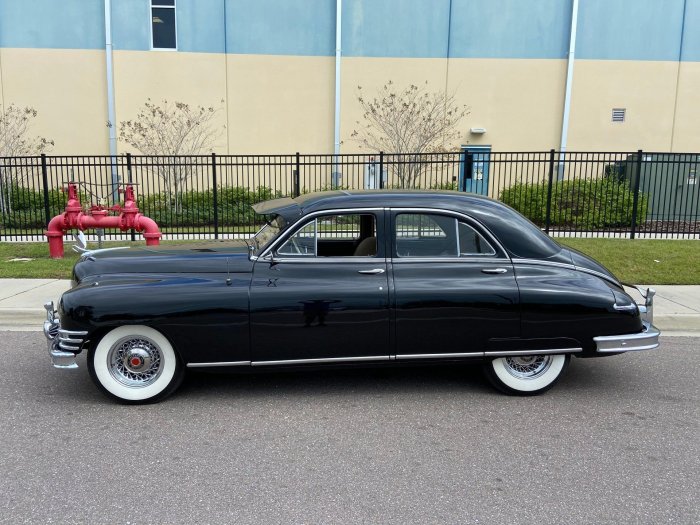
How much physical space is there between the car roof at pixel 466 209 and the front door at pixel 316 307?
0.95ft

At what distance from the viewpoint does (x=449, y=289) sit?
4.60 metres

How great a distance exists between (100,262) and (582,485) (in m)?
3.94

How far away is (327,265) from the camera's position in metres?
4.65

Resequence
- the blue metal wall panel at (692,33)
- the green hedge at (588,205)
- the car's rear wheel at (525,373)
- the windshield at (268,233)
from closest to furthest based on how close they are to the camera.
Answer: the windshield at (268,233)
the car's rear wheel at (525,373)
the green hedge at (588,205)
the blue metal wall panel at (692,33)

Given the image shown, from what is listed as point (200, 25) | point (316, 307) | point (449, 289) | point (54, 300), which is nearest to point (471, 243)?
point (449, 289)

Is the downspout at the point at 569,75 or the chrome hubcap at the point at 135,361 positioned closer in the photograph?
the chrome hubcap at the point at 135,361

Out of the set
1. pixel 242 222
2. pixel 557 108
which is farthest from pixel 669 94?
pixel 242 222

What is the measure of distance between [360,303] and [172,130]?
15651 mm

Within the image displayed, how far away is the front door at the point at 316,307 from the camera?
4488 mm

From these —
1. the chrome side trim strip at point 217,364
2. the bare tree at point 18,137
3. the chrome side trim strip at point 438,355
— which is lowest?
the chrome side trim strip at point 217,364

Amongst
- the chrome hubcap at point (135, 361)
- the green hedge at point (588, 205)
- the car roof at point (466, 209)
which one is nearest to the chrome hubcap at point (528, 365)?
the car roof at point (466, 209)

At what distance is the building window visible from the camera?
18.7m

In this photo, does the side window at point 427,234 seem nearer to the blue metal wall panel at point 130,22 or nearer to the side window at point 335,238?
the side window at point 335,238

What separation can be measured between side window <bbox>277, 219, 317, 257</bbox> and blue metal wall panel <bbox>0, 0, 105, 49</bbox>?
1721 centimetres
